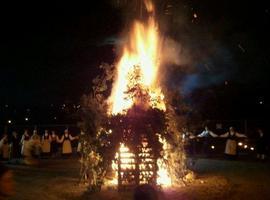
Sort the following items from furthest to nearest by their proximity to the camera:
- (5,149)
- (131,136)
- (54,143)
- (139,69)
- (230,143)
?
(54,143) → (5,149) → (230,143) → (139,69) → (131,136)

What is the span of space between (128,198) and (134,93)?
334 centimetres

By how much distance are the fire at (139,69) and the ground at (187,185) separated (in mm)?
2656

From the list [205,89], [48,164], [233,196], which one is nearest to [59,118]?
[205,89]

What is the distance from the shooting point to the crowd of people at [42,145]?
78.7ft

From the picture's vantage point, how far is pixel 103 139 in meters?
13.3

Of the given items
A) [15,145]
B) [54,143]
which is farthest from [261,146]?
[15,145]

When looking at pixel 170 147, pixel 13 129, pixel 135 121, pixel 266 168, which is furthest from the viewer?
pixel 13 129

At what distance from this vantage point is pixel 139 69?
561 inches

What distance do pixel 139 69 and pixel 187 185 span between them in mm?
3835

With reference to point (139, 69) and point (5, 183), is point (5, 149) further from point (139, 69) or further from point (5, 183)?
point (5, 183)

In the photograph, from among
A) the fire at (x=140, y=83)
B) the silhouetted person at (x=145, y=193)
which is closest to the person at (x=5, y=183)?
the silhouetted person at (x=145, y=193)

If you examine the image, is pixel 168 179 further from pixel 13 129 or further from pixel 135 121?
pixel 13 129

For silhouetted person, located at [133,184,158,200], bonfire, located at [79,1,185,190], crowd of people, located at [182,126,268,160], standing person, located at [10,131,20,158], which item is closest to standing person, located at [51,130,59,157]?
standing person, located at [10,131,20,158]

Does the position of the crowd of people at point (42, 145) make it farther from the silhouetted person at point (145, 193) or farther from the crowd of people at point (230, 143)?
the silhouetted person at point (145, 193)
